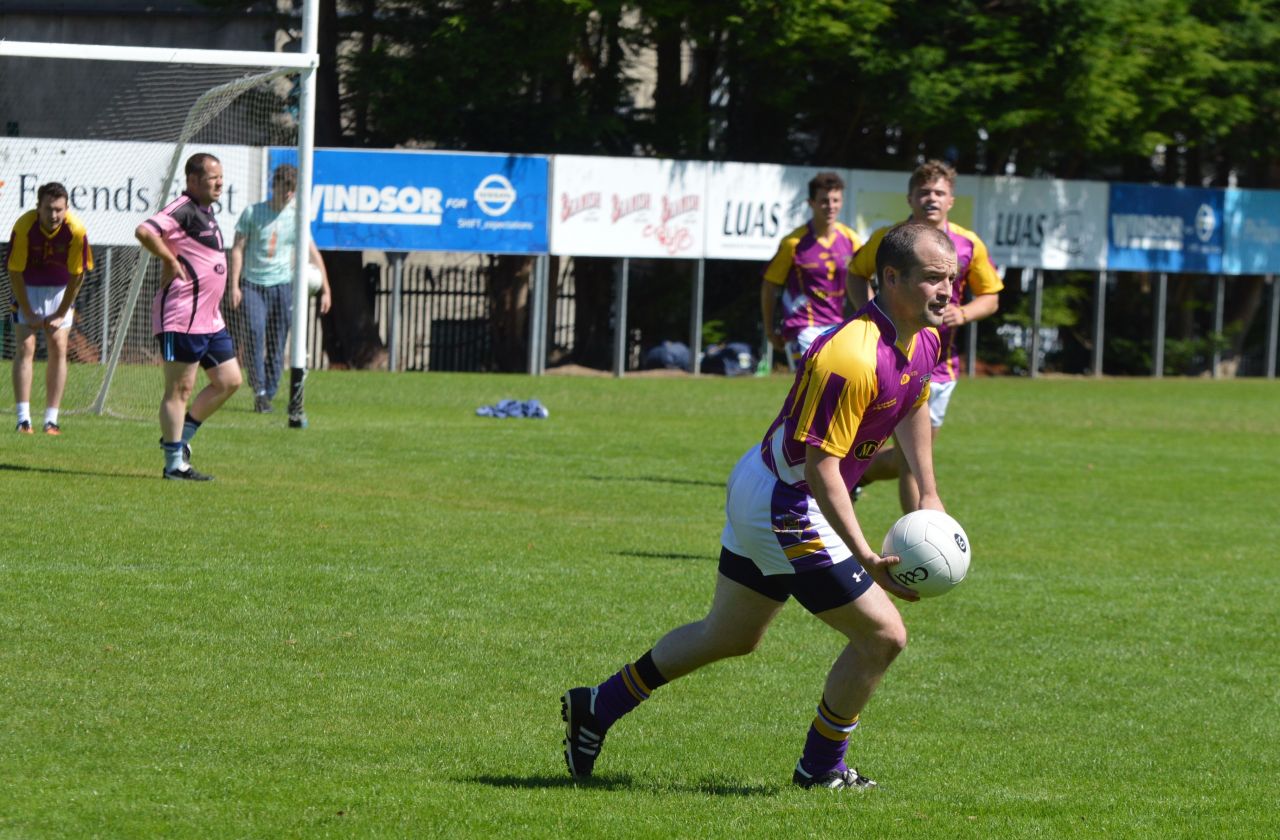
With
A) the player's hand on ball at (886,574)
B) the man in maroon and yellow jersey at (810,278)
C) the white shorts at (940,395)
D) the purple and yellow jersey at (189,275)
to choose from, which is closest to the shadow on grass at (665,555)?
the white shorts at (940,395)

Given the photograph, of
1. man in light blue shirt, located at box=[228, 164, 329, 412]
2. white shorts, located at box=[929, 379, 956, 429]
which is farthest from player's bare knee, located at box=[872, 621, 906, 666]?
man in light blue shirt, located at box=[228, 164, 329, 412]

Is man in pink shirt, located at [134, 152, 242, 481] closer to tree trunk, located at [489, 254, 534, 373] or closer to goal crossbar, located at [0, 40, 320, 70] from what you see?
goal crossbar, located at [0, 40, 320, 70]

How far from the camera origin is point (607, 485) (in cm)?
1338

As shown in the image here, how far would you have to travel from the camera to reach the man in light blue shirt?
1578cm

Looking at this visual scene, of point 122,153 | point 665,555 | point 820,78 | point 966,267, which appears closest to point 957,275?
point 966,267

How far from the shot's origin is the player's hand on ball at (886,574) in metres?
5.33

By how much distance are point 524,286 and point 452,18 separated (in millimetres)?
4218

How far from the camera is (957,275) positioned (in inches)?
411

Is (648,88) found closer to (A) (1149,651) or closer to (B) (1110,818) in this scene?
(A) (1149,651)

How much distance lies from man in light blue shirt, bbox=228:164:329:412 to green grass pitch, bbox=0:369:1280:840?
207 cm

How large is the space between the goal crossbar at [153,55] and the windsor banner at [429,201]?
29.3 feet

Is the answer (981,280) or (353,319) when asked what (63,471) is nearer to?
(981,280)

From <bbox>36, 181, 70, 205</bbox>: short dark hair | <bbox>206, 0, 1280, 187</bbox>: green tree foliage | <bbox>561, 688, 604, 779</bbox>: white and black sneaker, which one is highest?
<bbox>206, 0, 1280, 187</bbox>: green tree foliage

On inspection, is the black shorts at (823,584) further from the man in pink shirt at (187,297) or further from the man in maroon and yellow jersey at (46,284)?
the man in maroon and yellow jersey at (46,284)
